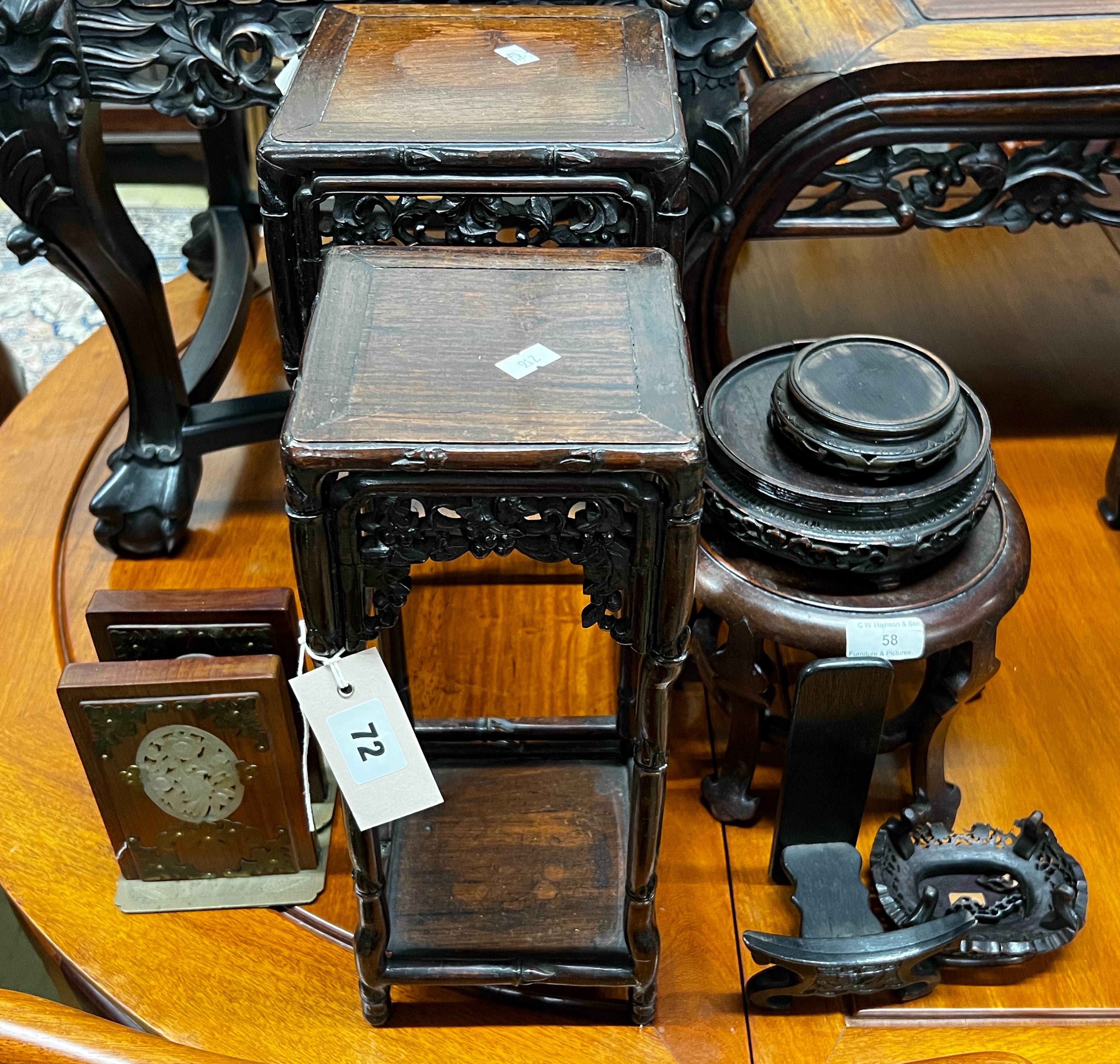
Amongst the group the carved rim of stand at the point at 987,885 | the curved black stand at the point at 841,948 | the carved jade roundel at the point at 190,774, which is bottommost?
the carved rim of stand at the point at 987,885

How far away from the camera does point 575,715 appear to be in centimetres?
114

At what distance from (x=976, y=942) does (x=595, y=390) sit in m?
0.56

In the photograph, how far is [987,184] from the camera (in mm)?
1209

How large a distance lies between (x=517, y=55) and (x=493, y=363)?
420mm

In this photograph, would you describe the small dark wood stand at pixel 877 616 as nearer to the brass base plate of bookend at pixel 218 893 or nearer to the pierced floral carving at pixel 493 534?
the pierced floral carving at pixel 493 534

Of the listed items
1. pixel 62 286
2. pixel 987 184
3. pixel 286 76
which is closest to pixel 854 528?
pixel 987 184

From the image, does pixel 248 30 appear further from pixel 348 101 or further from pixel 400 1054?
pixel 400 1054

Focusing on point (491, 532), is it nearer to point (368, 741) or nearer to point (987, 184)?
point (368, 741)

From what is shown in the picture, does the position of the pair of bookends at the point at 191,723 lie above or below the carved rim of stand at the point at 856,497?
below

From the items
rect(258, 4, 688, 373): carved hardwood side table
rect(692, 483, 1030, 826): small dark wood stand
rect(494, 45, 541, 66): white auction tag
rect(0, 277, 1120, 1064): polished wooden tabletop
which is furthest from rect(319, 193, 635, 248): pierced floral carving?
rect(0, 277, 1120, 1064): polished wooden tabletop

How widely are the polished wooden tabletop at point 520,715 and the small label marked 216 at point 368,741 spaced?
0.25 metres

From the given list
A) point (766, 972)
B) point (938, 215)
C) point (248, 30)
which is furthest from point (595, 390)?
point (938, 215)

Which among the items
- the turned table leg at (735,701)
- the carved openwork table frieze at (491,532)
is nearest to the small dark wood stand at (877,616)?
the turned table leg at (735,701)

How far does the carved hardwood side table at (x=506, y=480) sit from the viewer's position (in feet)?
2.02
